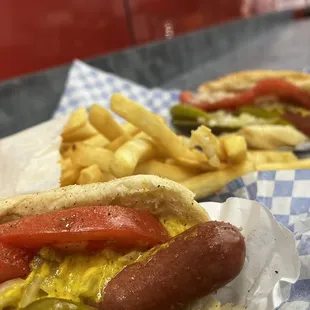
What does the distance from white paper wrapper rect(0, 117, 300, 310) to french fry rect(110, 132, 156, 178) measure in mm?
351

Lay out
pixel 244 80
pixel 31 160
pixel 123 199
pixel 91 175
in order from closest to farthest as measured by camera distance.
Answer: pixel 123 199, pixel 91 175, pixel 31 160, pixel 244 80

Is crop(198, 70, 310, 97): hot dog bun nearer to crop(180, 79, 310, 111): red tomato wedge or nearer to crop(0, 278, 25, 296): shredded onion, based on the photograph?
crop(180, 79, 310, 111): red tomato wedge

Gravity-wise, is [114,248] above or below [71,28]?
above

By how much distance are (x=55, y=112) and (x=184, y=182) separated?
215 cm

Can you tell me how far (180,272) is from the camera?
5.21 ft

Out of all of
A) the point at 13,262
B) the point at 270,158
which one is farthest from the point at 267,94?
the point at 13,262

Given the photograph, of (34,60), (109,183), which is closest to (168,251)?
(109,183)

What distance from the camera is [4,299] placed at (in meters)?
1.61

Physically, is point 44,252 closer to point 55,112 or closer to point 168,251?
point 168,251

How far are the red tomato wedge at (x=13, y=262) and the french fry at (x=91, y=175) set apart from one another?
657 mm

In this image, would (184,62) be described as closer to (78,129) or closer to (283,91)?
(283,91)

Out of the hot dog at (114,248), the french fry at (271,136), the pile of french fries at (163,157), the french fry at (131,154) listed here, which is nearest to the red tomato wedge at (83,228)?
the hot dog at (114,248)

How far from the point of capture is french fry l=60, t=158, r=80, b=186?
8.30ft

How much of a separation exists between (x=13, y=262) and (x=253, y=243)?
34.7 inches
